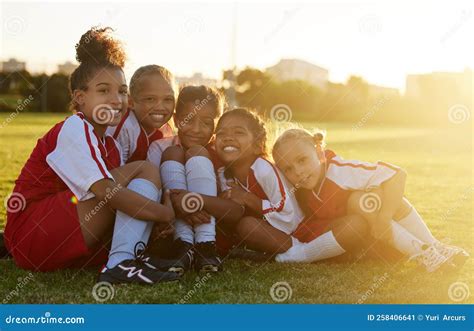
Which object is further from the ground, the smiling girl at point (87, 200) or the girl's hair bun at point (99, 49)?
the girl's hair bun at point (99, 49)

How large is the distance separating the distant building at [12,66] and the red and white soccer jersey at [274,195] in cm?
2959

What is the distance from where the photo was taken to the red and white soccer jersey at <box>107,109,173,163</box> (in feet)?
14.0

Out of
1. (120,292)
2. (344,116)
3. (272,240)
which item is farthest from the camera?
(344,116)

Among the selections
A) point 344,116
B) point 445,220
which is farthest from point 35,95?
point 445,220

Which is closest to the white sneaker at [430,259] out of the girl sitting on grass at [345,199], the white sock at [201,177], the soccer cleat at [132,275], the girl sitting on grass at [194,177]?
the girl sitting on grass at [345,199]

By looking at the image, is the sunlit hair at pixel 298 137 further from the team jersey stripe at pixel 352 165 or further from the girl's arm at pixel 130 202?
the girl's arm at pixel 130 202

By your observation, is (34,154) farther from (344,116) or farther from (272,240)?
(344,116)

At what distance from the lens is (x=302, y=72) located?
157 ft

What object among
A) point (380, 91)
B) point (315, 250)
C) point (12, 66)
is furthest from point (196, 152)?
point (380, 91)

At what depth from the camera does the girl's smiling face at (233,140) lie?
14.1ft

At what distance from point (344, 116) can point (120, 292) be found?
3927cm

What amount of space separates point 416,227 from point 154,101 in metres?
1.99

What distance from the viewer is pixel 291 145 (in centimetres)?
406

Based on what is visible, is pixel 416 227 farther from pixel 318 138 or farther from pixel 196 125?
pixel 196 125
